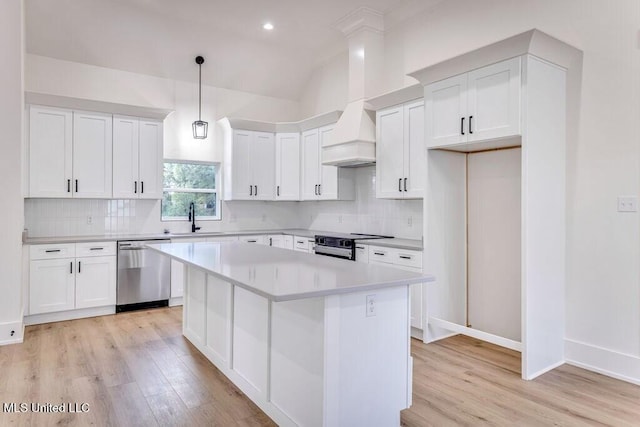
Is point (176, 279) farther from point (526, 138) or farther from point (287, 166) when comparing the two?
point (526, 138)

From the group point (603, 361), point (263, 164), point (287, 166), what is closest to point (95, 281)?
point (263, 164)

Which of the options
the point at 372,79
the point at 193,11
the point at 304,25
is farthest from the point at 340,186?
the point at 193,11

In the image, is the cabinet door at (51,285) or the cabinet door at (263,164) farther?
the cabinet door at (263,164)

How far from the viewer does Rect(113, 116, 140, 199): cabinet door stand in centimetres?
509

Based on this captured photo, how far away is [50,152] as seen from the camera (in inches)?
184

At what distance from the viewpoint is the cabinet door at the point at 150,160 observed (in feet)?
17.3

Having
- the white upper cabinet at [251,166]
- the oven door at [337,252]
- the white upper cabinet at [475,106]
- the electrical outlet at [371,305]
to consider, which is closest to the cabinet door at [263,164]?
the white upper cabinet at [251,166]

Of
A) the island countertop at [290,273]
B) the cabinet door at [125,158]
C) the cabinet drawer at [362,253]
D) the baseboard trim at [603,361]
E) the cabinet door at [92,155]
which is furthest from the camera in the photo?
the cabinet door at [125,158]

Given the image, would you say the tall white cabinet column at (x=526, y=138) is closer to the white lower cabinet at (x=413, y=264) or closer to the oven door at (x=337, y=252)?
the white lower cabinet at (x=413, y=264)

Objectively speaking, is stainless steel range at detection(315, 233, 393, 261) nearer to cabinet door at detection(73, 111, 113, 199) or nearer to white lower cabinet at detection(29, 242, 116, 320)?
white lower cabinet at detection(29, 242, 116, 320)

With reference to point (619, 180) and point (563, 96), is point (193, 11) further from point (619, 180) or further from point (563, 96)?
point (619, 180)

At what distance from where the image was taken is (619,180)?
3102mm

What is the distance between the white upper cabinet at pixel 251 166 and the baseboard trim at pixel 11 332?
2.93 m

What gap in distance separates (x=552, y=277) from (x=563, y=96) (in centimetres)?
148
